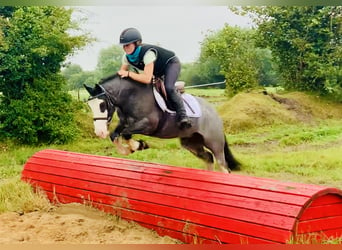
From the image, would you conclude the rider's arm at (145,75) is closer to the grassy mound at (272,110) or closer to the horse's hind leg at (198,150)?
the horse's hind leg at (198,150)

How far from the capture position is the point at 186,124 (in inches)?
122

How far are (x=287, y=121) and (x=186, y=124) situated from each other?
867 millimetres

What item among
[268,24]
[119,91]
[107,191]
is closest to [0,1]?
[119,91]

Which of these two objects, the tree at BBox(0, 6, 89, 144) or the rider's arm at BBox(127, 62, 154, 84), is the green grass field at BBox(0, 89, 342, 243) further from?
the rider's arm at BBox(127, 62, 154, 84)

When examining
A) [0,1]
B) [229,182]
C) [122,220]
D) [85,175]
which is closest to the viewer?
[229,182]

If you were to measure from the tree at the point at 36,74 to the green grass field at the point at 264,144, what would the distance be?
0.44 ft

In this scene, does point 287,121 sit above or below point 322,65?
below

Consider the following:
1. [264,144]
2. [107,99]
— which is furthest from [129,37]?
[264,144]

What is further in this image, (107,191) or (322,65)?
(322,65)

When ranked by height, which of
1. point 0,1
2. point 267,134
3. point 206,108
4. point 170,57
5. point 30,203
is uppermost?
point 0,1

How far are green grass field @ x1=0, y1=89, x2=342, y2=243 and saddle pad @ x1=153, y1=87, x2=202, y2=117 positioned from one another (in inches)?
16.4

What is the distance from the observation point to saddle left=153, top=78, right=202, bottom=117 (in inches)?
120

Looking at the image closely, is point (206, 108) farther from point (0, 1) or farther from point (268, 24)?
point (0, 1)

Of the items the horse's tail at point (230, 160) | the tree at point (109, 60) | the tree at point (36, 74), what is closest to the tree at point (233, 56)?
the horse's tail at point (230, 160)
